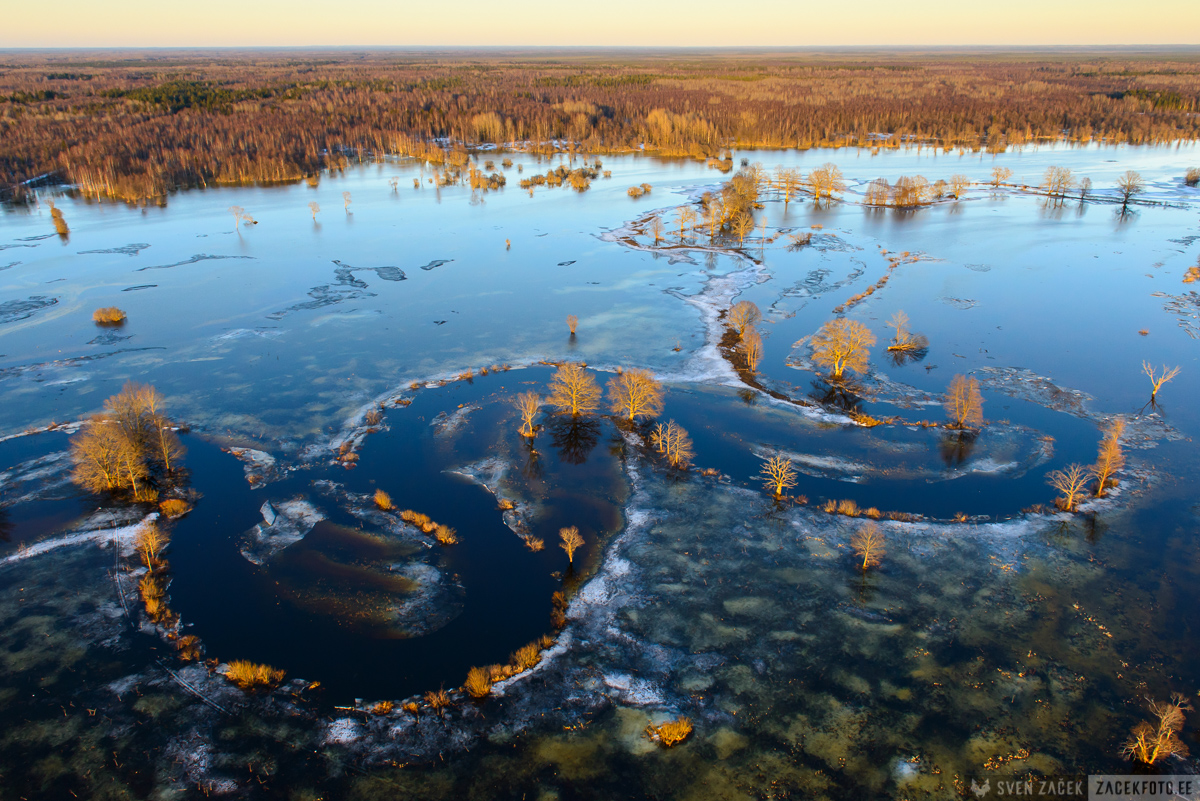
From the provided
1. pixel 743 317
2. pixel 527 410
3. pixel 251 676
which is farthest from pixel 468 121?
pixel 251 676

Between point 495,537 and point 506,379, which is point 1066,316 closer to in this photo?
point 506,379

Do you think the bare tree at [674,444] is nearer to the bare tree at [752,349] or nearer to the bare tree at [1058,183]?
the bare tree at [752,349]

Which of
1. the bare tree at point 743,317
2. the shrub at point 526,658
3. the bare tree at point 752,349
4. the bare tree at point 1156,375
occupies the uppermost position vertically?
the bare tree at point 743,317

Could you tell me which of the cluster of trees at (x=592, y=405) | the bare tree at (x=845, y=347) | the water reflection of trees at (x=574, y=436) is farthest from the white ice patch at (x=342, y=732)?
the bare tree at (x=845, y=347)

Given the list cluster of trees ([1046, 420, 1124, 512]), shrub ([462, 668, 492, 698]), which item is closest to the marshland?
shrub ([462, 668, 492, 698])

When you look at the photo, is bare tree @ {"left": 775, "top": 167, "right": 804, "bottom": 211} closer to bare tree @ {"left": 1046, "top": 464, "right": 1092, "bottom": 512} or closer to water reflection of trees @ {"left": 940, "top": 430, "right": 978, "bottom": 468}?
water reflection of trees @ {"left": 940, "top": 430, "right": 978, "bottom": 468}

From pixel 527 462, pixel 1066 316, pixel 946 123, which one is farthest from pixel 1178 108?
pixel 527 462

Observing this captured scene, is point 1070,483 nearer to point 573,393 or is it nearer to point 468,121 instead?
point 573,393
